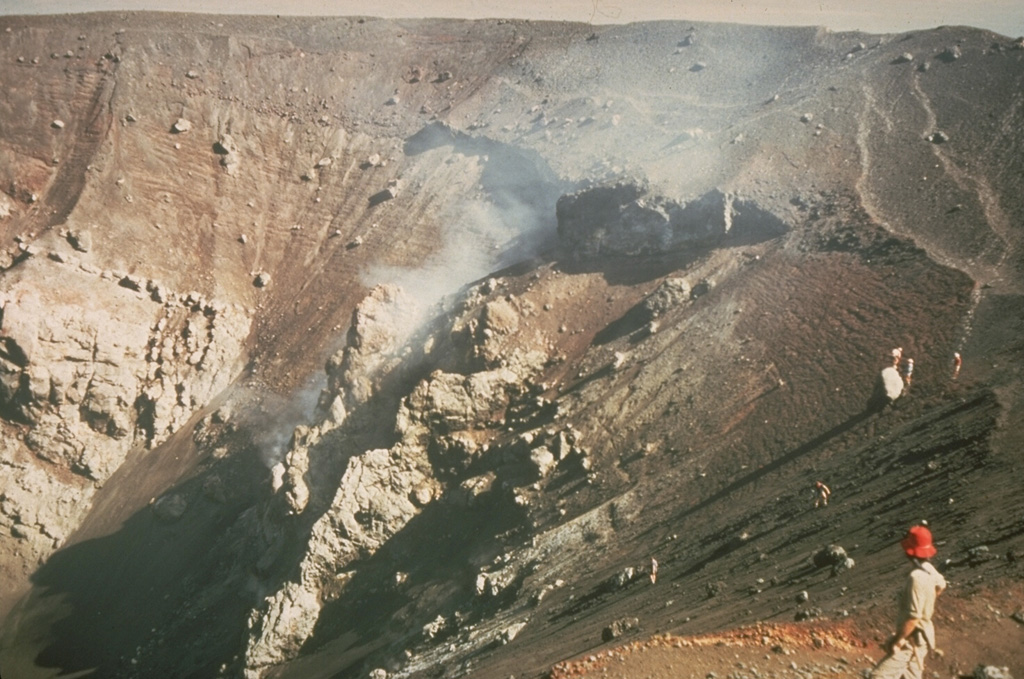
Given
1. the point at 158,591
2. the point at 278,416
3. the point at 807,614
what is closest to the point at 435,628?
the point at 807,614

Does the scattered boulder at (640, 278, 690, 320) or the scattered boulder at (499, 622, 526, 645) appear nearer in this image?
the scattered boulder at (499, 622, 526, 645)

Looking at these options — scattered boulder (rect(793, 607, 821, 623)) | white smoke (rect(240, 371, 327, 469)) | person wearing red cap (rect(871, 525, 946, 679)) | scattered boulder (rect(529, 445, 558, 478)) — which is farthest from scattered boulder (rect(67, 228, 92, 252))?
person wearing red cap (rect(871, 525, 946, 679))

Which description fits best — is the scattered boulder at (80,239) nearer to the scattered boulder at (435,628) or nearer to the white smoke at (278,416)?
the white smoke at (278,416)

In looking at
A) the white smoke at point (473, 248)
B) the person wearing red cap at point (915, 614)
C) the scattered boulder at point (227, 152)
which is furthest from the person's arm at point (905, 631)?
the scattered boulder at point (227, 152)

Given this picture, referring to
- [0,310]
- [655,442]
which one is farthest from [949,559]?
[0,310]

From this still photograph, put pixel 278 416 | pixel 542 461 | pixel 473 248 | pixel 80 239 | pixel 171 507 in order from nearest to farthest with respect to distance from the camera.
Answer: pixel 542 461
pixel 171 507
pixel 278 416
pixel 80 239
pixel 473 248

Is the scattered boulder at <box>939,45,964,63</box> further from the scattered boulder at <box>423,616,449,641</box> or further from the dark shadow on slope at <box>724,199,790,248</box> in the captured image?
the scattered boulder at <box>423,616,449,641</box>

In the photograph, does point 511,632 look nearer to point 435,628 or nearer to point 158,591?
point 435,628
